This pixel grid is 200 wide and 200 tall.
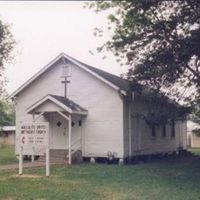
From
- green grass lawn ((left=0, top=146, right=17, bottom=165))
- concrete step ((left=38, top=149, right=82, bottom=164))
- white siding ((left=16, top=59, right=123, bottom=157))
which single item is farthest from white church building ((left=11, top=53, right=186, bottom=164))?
green grass lawn ((left=0, top=146, right=17, bottom=165))

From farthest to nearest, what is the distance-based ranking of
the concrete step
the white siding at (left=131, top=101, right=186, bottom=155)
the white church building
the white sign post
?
the white siding at (left=131, top=101, right=186, bottom=155), the concrete step, the white church building, the white sign post

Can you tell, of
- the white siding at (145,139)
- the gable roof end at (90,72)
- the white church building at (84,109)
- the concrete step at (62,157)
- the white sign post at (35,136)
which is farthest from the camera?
the white siding at (145,139)

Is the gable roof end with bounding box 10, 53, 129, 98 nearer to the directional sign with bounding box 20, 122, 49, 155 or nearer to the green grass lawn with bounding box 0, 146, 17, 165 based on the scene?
the green grass lawn with bounding box 0, 146, 17, 165

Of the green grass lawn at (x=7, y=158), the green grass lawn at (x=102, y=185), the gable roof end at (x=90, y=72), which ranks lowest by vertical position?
the green grass lawn at (x=102, y=185)

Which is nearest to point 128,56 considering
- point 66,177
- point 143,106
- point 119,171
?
point 119,171

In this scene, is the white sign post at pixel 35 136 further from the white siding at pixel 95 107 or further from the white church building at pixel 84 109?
the white siding at pixel 95 107

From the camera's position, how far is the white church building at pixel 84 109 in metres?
26.9

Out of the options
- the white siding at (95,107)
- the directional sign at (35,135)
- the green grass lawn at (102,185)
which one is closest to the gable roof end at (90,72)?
the white siding at (95,107)

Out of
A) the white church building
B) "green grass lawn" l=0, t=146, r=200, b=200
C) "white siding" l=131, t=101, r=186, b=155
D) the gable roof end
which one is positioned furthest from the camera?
"white siding" l=131, t=101, r=186, b=155

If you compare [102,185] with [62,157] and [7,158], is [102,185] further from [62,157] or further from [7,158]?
[7,158]

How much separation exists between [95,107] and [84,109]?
26.6 inches

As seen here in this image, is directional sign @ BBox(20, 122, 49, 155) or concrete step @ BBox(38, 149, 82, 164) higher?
directional sign @ BBox(20, 122, 49, 155)

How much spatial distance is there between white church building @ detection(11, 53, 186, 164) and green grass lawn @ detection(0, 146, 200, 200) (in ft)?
18.8

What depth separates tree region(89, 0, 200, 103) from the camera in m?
20.2
